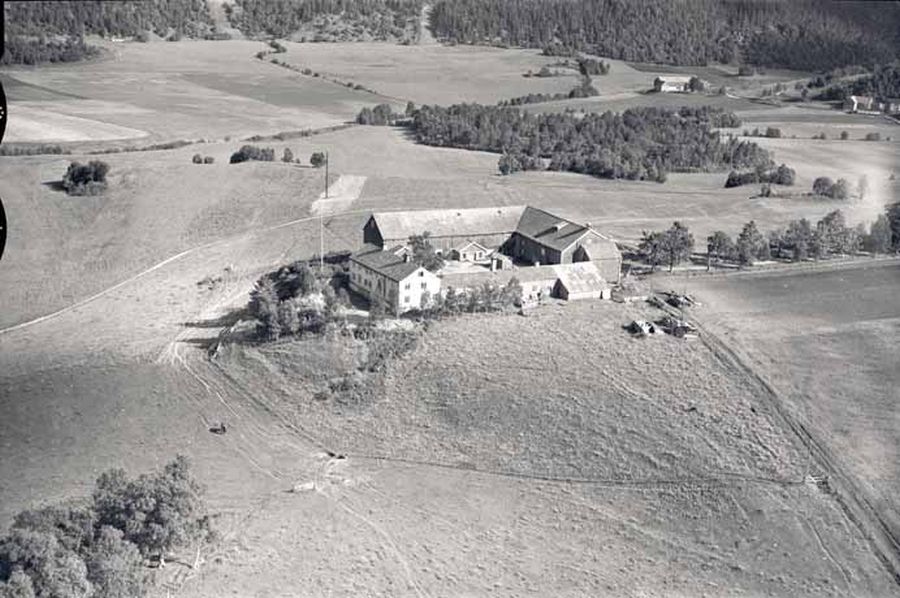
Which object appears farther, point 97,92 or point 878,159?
point 97,92

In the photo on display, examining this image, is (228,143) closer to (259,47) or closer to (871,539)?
(259,47)

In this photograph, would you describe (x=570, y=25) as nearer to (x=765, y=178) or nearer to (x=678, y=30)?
(x=678, y=30)

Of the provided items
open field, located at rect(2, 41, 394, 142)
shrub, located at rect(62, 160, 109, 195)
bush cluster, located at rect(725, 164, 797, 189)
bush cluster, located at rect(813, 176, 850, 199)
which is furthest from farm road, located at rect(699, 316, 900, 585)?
open field, located at rect(2, 41, 394, 142)

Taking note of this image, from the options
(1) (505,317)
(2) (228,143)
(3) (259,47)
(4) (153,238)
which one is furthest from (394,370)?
(3) (259,47)

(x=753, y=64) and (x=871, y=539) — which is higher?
(x=753, y=64)

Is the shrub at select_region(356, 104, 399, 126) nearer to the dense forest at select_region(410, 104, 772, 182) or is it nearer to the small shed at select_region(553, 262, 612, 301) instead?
the dense forest at select_region(410, 104, 772, 182)

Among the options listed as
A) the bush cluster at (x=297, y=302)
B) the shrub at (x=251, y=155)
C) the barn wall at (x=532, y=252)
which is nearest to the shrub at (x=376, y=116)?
the shrub at (x=251, y=155)
